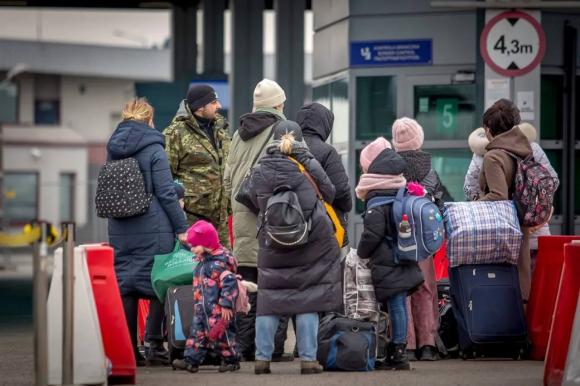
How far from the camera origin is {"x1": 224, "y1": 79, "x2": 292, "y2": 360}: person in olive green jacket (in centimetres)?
1198

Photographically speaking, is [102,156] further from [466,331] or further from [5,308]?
[466,331]

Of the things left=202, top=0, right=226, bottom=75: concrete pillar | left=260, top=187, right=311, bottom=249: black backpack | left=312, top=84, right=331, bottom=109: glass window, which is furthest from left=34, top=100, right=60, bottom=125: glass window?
left=260, top=187, right=311, bottom=249: black backpack

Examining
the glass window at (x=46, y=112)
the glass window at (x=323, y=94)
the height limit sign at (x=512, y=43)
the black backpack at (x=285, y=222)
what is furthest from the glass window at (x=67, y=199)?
the black backpack at (x=285, y=222)

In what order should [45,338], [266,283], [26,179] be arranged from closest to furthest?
1. [45,338]
2. [266,283]
3. [26,179]

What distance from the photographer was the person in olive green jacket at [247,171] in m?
12.0

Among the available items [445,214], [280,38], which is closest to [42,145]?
[280,38]

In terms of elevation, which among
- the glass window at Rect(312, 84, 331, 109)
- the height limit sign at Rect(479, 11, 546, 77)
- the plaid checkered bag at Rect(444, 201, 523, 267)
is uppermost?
the height limit sign at Rect(479, 11, 546, 77)

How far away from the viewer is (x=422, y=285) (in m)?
12.1

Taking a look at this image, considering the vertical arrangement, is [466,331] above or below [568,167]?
below

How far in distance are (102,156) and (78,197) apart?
18.6 feet

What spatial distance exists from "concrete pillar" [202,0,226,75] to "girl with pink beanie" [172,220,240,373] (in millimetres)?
18937

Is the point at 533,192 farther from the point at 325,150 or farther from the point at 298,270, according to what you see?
the point at 298,270

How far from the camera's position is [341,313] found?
1162 cm

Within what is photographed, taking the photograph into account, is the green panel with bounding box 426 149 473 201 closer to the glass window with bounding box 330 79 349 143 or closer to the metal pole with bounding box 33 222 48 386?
the glass window with bounding box 330 79 349 143
